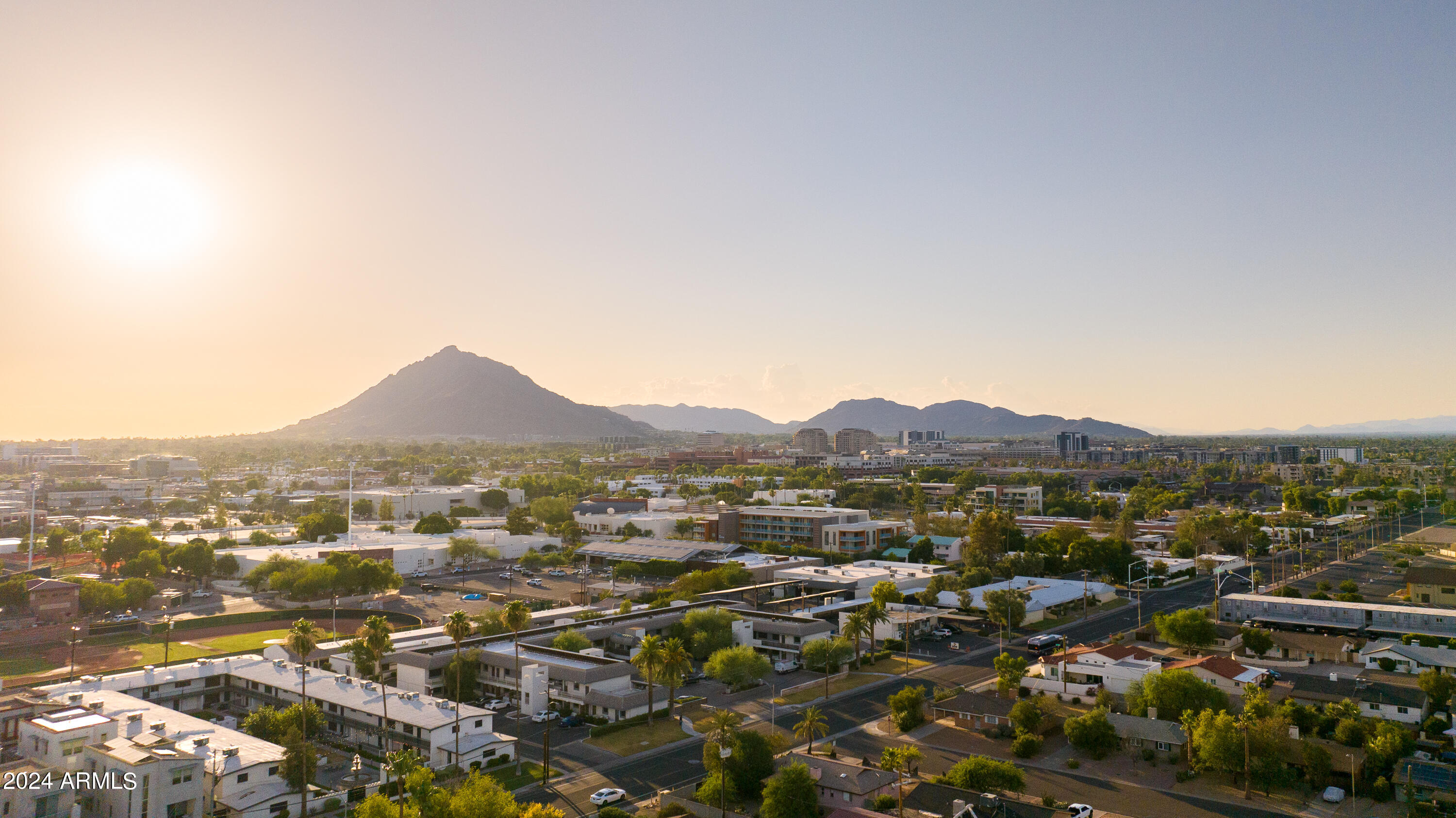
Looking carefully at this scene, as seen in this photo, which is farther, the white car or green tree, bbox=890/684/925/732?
green tree, bbox=890/684/925/732

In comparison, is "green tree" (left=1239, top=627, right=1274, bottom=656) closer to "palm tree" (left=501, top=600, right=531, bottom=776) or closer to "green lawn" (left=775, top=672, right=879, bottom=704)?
"green lawn" (left=775, top=672, right=879, bottom=704)

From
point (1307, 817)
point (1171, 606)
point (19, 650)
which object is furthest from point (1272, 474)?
point (19, 650)

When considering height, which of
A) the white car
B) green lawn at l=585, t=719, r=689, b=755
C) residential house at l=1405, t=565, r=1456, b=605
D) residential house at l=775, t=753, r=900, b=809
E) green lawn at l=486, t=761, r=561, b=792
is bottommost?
green lawn at l=585, t=719, r=689, b=755

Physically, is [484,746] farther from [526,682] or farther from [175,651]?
[175,651]

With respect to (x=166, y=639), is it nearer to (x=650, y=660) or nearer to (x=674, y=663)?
(x=650, y=660)

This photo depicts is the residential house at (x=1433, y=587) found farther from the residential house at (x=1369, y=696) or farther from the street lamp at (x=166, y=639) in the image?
the street lamp at (x=166, y=639)

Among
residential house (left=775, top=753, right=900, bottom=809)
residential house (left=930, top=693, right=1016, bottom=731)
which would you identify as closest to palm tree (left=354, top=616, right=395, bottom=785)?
residential house (left=775, top=753, right=900, bottom=809)

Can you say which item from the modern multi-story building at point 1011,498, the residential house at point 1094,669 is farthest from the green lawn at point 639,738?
the modern multi-story building at point 1011,498

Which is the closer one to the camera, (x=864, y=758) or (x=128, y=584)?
(x=864, y=758)
